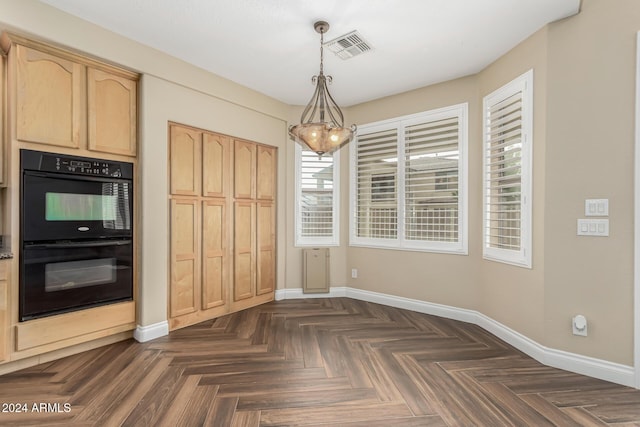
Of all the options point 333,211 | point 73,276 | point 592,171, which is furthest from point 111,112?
point 592,171

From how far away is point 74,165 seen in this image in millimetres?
2725

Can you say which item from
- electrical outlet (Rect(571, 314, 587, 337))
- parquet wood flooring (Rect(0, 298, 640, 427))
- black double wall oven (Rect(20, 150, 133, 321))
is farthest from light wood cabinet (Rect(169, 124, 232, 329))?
electrical outlet (Rect(571, 314, 587, 337))

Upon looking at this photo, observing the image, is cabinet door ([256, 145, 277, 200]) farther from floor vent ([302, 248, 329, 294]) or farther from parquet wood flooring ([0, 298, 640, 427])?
parquet wood flooring ([0, 298, 640, 427])

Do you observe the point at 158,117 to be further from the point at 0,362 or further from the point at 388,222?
the point at 388,222

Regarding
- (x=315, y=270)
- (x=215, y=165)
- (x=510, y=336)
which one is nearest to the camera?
(x=510, y=336)

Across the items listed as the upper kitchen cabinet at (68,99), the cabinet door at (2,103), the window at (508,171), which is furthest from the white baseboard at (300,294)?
the cabinet door at (2,103)

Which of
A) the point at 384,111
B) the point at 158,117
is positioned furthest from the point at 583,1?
the point at 158,117

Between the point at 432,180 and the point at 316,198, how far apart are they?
5.35ft

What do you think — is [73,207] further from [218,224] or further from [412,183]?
[412,183]

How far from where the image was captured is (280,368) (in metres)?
2.59

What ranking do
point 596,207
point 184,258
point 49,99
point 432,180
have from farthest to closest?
point 432,180
point 184,258
point 49,99
point 596,207

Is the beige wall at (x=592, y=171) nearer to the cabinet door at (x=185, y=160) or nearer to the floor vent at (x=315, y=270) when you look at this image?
the floor vent at (x=315, y=270)

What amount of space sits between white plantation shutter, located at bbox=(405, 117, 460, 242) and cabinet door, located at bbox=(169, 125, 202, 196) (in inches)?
100

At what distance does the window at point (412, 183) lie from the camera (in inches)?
149
